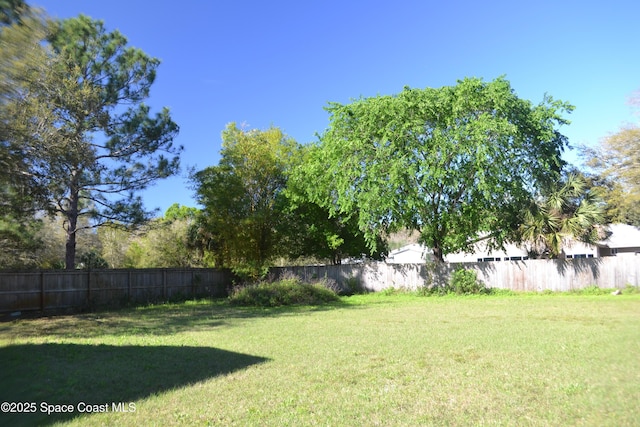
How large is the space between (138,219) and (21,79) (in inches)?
531

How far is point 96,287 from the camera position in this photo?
20094mm

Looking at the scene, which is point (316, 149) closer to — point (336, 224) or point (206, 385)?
point (336, 224)

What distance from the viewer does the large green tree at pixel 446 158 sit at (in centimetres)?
2255

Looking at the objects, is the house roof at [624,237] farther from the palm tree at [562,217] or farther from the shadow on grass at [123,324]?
the shadow on grass at [123,324]

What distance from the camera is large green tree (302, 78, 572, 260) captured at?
22547 millimetres

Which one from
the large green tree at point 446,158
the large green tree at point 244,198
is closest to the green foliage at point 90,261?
the large green tree at point 244,198

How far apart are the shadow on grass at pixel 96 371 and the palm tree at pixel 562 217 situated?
1969 centimetres

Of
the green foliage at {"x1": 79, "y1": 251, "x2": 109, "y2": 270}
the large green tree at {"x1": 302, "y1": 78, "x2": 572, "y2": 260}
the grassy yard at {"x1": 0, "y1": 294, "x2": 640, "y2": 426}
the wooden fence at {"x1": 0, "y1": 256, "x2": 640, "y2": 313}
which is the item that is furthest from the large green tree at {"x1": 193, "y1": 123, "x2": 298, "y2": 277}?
the grassy yard at {"x1": 0, "y1": 294, "x2": 640, "y2": 426}

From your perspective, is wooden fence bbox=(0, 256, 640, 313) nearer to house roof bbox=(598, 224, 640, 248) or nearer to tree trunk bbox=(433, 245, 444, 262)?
tree trunk bbox=(433, 245, 444, 262)

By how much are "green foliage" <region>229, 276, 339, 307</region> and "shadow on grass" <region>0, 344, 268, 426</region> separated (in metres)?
11.2

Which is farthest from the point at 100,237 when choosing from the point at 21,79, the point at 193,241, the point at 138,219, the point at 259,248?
the point at 21,79

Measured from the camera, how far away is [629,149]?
86.4ft

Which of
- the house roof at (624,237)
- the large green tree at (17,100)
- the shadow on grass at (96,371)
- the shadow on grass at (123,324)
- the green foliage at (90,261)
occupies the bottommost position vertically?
the shadow on grass at (123,324)

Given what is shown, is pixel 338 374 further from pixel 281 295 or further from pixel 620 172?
pixel 620 172
